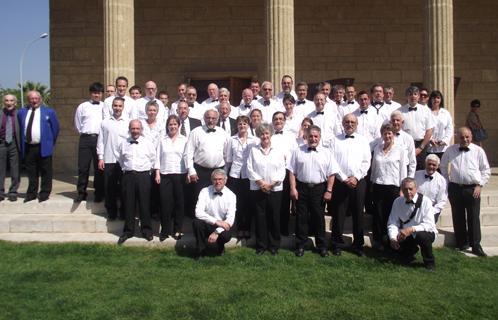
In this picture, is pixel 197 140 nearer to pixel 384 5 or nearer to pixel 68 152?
pixel 68 152

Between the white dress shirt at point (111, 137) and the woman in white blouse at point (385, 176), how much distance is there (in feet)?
12.9

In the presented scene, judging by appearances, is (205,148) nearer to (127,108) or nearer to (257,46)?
(127,108)

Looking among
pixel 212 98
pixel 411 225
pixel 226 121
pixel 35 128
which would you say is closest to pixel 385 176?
pixel 411 225

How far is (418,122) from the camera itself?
8289 millimetres

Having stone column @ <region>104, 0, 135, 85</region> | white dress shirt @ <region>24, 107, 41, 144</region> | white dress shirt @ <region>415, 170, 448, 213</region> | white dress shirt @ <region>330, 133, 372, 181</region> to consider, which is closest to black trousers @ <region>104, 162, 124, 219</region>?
white dress shirt @ <region>24, 107, 41, 144</region>

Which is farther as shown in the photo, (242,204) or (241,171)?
(242,204)

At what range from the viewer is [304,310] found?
17.3 ft

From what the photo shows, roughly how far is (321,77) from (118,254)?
32.3 ft

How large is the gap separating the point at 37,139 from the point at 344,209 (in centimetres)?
529

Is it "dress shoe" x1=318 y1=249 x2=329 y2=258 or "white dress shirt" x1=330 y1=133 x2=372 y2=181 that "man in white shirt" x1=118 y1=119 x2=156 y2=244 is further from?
"white dress shirt" x1=330 y1=133 x2=372 y2=181

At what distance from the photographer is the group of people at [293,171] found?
7.16m

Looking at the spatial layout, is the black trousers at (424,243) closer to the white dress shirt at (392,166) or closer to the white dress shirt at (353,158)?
the white dress shirt at (392,166)

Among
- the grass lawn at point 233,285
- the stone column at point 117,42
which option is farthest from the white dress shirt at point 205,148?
the stone column at point 117,42

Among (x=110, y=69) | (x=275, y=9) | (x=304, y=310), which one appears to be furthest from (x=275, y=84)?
(x=304, y=310)
